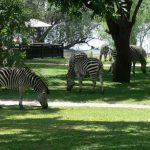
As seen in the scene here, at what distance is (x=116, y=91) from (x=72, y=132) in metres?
14.1

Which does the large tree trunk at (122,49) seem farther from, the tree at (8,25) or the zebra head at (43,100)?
the zebra head at (43,100)

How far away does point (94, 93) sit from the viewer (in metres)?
25.8

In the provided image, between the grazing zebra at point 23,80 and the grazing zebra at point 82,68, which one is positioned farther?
the grazing zebra at point 82,68

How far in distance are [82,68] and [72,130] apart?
1374 centimetres

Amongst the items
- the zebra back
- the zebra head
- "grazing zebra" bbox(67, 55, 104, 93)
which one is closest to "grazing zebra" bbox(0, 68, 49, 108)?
the zebra back

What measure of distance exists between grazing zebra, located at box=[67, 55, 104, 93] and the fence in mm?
24850

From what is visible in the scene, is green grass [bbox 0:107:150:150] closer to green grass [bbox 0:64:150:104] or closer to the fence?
green grass [bbox 0:64:150:104]

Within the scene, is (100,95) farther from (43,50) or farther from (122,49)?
(43,50)

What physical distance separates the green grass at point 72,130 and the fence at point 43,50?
32051 millimetres

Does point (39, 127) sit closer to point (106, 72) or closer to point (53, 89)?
Result: point (53, 89)

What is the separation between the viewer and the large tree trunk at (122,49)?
3031 centimetres

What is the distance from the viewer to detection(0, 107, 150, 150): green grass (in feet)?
34.1

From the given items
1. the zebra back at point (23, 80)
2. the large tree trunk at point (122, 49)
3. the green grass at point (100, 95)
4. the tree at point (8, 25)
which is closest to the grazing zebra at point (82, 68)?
the green grass at point (100, 95)

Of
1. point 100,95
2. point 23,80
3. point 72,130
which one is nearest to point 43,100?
point 23,80
